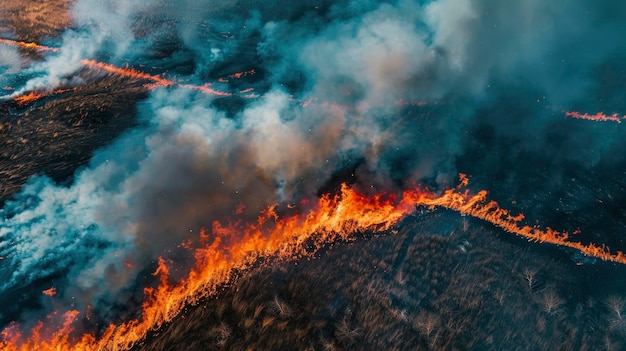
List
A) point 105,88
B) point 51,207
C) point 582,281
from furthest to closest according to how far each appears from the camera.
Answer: point 105,88, point 582,281, point 51,207

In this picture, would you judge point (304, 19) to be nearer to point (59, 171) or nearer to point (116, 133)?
point (116, 133)

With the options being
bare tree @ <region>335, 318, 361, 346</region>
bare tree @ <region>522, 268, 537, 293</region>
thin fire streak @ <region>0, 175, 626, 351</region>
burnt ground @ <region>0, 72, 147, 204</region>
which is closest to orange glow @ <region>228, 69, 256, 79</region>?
burnt ground @ <region>0, 72, 147, 204</region>

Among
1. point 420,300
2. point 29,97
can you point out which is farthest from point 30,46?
point 420,300

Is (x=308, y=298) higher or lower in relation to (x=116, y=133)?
lower

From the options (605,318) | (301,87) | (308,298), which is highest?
(301,87)

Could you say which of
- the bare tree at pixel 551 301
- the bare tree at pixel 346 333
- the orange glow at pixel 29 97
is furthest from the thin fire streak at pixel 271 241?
the orange glow at pixel 29 97

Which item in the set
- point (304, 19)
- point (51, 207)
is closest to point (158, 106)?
point (51, 207)

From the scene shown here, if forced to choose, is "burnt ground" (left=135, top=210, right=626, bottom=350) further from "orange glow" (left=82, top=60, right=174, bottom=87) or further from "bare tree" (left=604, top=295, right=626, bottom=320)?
"orange glow" (left=82, top=60, right=174, bottom=87)
